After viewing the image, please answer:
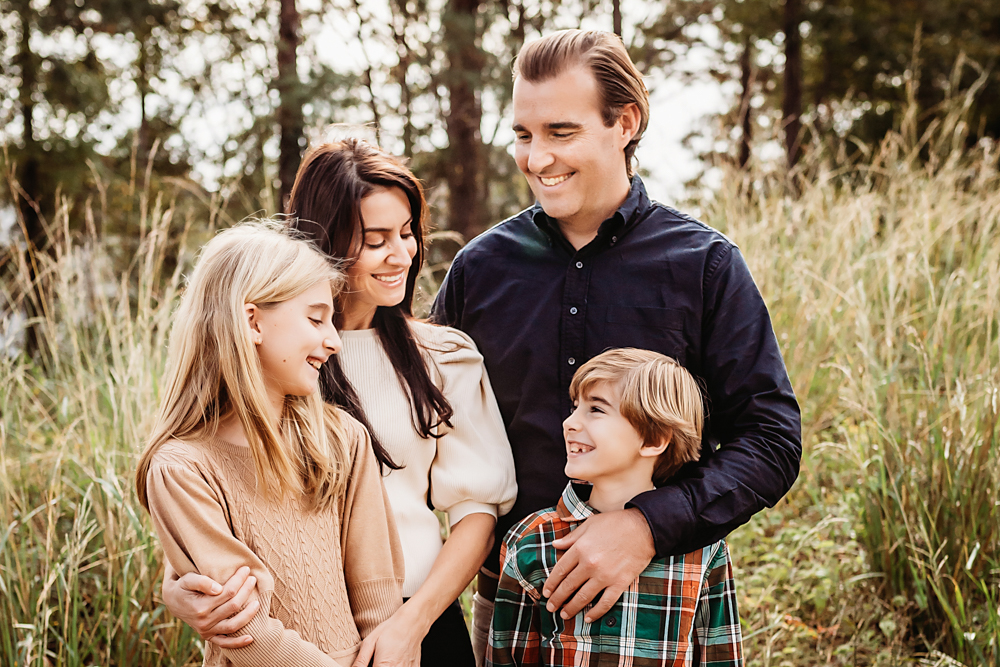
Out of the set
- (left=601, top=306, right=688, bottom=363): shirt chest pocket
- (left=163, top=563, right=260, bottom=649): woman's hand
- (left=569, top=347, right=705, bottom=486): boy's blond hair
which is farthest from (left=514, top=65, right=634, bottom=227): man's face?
(left=163, top=563, right=260, bottom=649): woman's hand

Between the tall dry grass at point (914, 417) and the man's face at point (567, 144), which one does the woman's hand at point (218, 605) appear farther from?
the tall dry grass at point (914, 417)

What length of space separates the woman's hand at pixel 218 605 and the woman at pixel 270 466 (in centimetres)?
2

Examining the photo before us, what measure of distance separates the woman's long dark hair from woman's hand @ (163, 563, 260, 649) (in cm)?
49

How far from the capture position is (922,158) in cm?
1100

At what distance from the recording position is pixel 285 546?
158 cm

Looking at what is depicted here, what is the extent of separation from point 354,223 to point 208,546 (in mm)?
802

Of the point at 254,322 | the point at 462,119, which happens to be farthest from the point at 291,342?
the point at 462,119

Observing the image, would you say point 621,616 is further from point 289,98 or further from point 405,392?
point 289,98

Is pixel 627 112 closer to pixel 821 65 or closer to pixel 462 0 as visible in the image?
pixel 462 0

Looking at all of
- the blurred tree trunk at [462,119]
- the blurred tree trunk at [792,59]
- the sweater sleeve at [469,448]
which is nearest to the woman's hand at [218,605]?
the sweater sleeve at [469,448]

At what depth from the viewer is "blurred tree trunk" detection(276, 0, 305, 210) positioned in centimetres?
835

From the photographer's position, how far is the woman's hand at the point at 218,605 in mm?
1426

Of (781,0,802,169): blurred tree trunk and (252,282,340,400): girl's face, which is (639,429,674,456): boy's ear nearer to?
(252,282,340,400): girl's face

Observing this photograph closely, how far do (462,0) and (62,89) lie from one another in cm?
482
